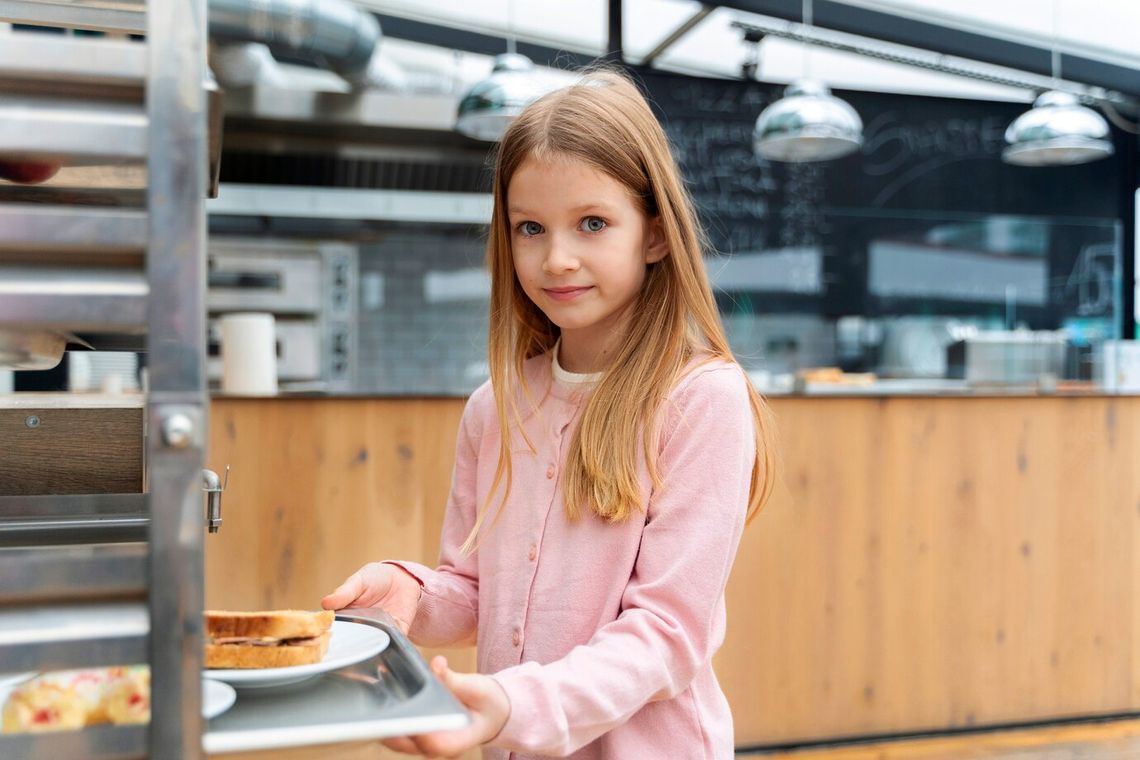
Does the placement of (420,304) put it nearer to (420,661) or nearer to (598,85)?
(598,85)

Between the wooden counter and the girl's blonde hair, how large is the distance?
142 cm

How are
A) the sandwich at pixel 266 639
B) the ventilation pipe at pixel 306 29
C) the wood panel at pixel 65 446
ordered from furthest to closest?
1. the ventilation pipe at pixel 306 29
2. the wood panel at pixel 65 446
3. the sandwich at pixel 266 639

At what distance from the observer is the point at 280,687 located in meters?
0.64

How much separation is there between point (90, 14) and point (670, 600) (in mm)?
595

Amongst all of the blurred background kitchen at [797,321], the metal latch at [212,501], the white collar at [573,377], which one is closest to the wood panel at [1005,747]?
the blurred background kitchen at [797,321]

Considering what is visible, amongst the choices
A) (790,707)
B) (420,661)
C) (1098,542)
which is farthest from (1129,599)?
(420,661)

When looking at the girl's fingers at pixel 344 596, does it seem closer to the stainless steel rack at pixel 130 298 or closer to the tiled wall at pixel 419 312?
the stainless steel rack at pixel 130 298

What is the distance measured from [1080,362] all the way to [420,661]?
482cm

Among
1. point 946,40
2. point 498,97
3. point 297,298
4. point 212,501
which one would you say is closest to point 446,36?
point 297,298

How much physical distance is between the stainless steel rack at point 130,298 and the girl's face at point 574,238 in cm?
Answer: 56

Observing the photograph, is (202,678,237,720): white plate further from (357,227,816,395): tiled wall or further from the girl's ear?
(357,227,816,395): tiled wall

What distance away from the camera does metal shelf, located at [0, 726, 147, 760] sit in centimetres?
42

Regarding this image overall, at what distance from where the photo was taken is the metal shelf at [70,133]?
16.0 inches

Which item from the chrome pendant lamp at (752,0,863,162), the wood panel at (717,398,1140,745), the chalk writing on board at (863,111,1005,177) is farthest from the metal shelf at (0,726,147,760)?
the chalk writing on board at (863,111,1005,177)
